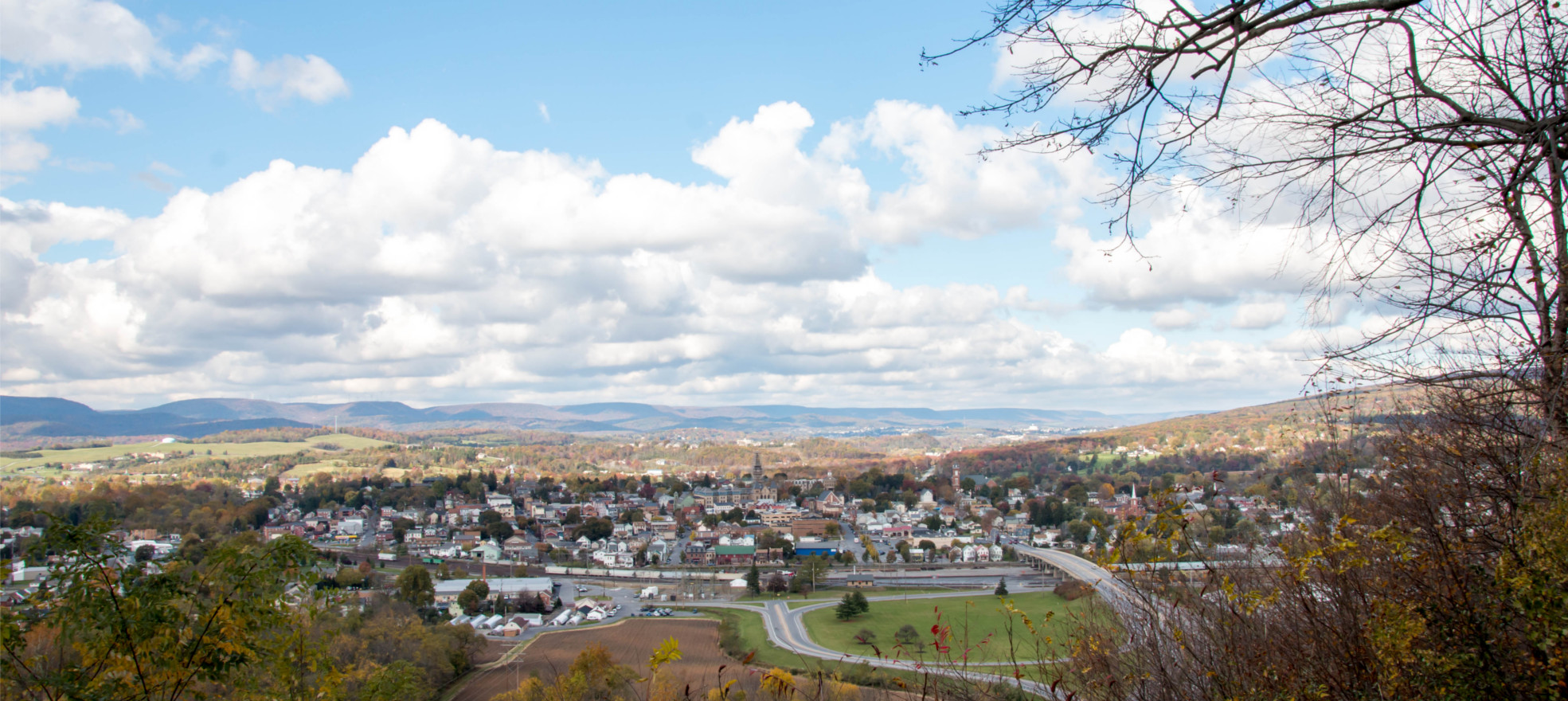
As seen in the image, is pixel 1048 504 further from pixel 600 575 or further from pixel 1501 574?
pixel 1501 574

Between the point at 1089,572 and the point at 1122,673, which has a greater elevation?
the point at 1122,673

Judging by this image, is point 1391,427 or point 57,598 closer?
point 57,598

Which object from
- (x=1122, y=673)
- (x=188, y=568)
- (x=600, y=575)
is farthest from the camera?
(x=600, y=575)

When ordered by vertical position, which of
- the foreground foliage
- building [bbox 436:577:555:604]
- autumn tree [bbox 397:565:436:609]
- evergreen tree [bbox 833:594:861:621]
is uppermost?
the foreground foliage

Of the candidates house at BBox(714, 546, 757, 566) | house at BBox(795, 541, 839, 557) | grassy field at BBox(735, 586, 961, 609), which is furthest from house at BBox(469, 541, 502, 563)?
grassy field at BBox(735, 586, 961, 609)

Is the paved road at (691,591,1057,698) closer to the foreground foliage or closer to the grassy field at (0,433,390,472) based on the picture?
the foreground foliage

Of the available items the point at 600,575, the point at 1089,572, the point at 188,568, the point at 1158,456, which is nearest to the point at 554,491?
the point at 600,575
